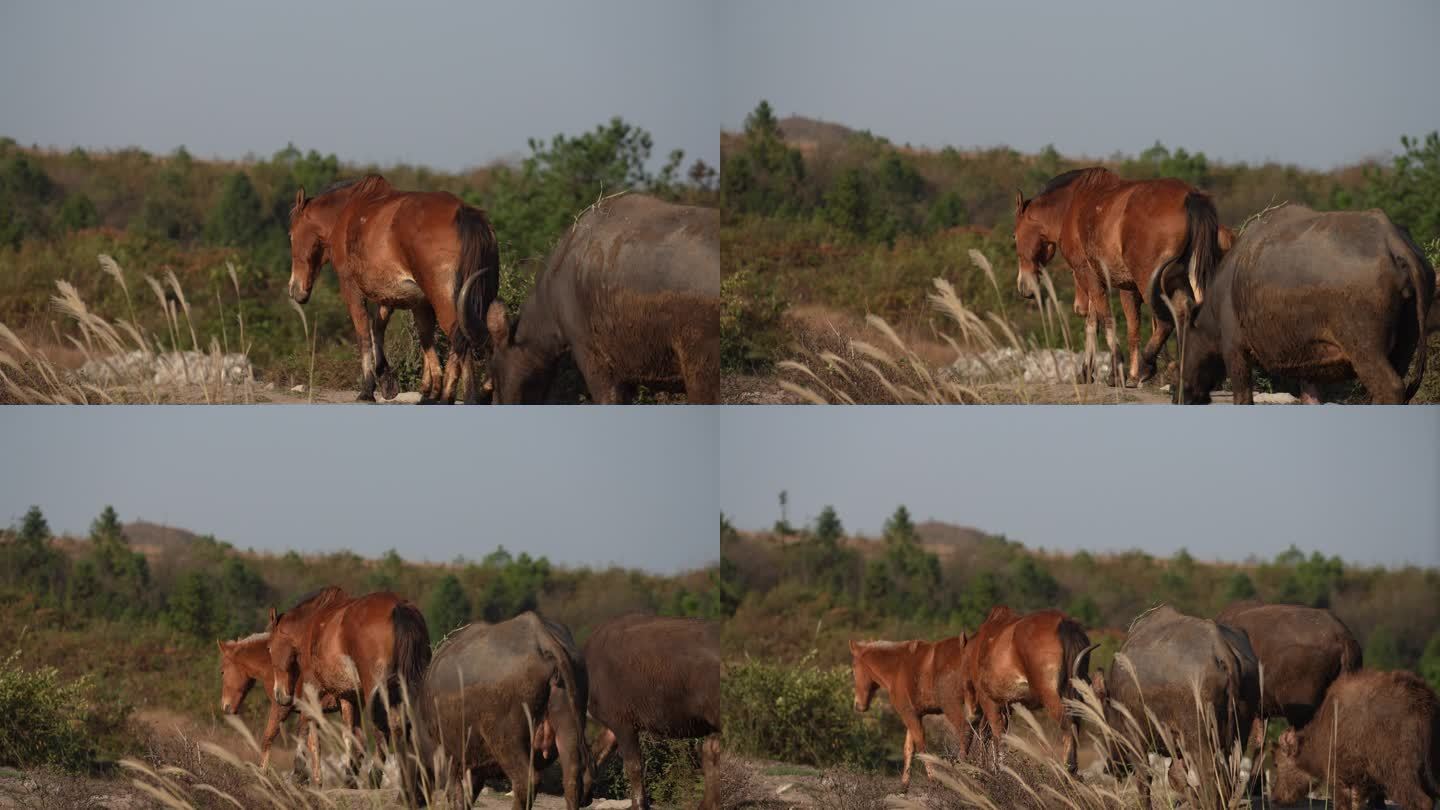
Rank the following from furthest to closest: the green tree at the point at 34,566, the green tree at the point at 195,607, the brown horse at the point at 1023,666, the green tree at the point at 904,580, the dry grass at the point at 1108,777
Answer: the green tree at the point at 34,566 < the green tree at the point at 195,607 < the green tree at the point at 904,580 < the brown horse at the point at 1023,666 < the dry grass at the point at 1108,777

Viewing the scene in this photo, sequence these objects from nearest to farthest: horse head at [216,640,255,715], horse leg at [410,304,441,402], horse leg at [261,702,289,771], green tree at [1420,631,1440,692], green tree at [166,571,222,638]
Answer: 1. horse leg at [410,304,441,402]
2. horse leg at [261,702,289,771]
3. horse head at [216,640,255,715]
4. green tree at [166,571,222,638]
5. green tree at [1420,631,1440,692]

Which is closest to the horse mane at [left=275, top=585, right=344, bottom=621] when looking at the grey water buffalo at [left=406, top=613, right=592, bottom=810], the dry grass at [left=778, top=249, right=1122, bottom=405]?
the grey water buffalo at [left=406, top=613, right=592, bottom=810]

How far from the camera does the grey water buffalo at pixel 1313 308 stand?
11.0m

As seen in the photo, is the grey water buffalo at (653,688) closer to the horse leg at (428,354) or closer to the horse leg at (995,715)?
the horse leg at (995,715)

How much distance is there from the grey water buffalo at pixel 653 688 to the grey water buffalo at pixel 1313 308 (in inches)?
133

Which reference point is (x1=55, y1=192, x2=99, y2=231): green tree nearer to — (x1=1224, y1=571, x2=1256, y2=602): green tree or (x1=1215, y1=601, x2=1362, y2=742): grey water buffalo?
(x1=1224, y1=571, x2=1256, y2=602): green tree

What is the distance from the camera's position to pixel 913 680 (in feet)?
41.5

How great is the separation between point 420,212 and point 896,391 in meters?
3.11

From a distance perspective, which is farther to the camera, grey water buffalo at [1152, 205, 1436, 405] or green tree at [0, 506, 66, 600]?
green tree at [0, 506, 66, 600]

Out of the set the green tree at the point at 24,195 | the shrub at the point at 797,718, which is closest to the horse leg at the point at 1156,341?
the shrub at the point at 797,718

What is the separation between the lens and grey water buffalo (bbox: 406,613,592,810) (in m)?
10.8

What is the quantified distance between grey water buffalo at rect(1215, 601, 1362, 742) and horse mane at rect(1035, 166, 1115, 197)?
3178 millimetres

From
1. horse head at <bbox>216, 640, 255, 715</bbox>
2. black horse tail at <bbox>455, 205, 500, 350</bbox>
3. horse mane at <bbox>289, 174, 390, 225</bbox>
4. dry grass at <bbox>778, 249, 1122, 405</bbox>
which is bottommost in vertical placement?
horse head at <bbox>216, 640, 255, 715</bbox>

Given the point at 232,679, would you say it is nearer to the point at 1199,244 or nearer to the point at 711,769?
the point at 711,769
